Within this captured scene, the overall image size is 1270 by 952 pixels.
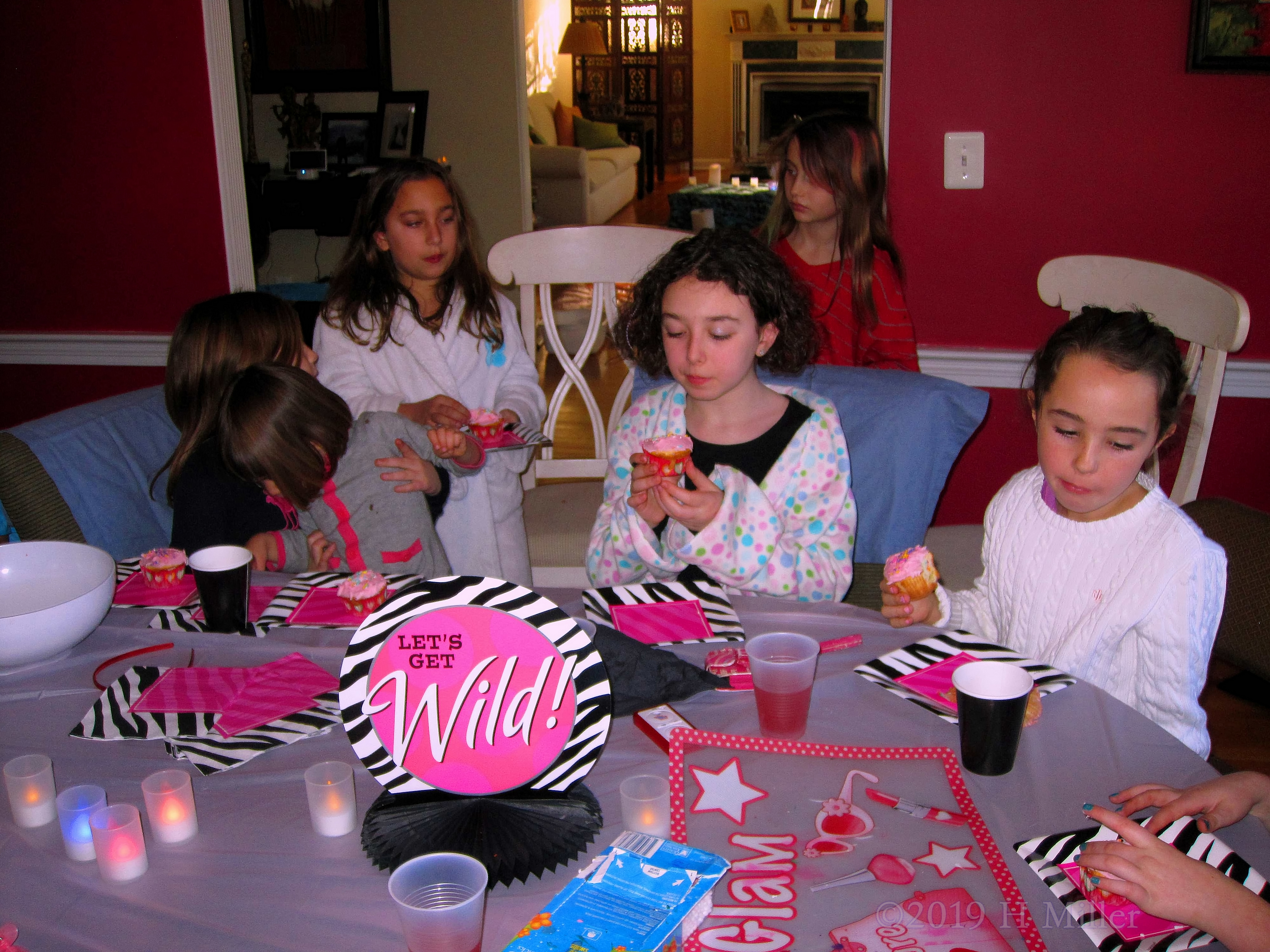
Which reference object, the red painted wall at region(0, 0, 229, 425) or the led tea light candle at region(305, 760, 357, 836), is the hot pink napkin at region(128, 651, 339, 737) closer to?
the led tea light candle at region(305, 760, 357, 836)

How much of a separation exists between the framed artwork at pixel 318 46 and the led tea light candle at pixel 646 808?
744cm

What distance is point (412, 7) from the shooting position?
7.36 meters

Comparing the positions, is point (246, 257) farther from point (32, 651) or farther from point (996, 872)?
point (996, 872)

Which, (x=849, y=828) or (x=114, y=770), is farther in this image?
(x=114, y=770)

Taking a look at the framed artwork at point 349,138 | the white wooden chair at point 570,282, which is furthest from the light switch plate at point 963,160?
the framed artwork at point 349,138

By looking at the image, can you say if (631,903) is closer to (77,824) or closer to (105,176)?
(77,824)

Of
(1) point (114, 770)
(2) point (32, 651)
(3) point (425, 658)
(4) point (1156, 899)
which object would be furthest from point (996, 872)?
(2) point (32, 651)

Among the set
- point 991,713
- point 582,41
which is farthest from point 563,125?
point 991,713

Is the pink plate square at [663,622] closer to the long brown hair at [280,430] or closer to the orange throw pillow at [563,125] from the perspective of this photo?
the long brown hair at [280,430]

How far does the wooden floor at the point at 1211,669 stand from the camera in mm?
2898

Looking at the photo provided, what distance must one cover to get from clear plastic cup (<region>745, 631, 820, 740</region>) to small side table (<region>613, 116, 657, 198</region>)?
1341 cm

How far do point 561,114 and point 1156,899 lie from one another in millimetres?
12747

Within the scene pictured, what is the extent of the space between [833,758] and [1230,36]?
9.62 feet

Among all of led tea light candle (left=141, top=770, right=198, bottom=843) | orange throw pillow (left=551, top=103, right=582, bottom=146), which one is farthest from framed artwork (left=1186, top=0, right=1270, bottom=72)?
orange throw pillow (left=551, top=103, right=582, bottom=146)
